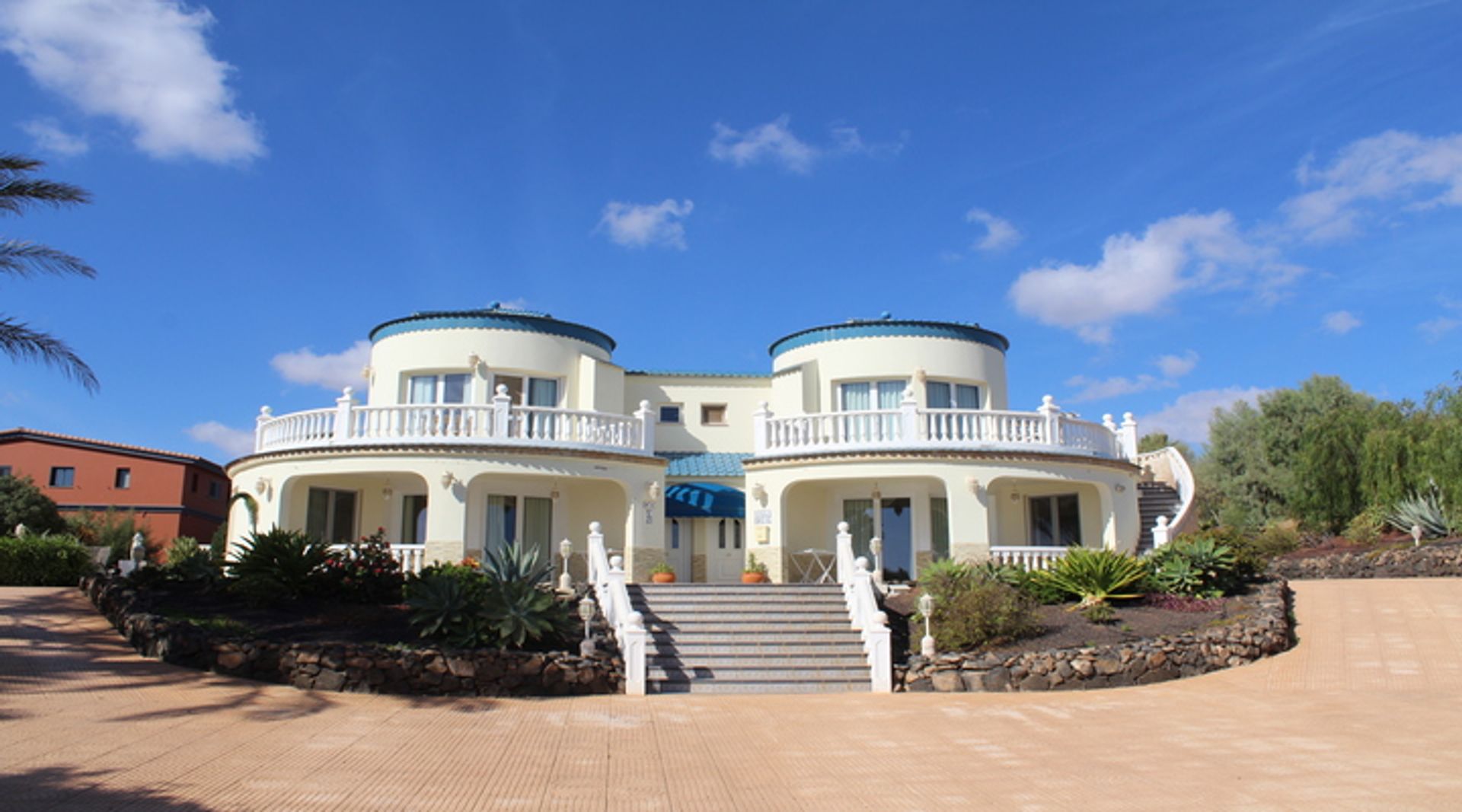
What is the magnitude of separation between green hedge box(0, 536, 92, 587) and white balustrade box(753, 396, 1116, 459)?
15.0 metres

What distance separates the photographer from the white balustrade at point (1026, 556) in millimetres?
21188

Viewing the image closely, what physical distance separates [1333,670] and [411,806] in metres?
13.5

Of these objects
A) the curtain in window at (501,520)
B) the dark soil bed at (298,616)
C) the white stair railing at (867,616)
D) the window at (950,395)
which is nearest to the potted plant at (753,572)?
the white stair railing at (867,616)

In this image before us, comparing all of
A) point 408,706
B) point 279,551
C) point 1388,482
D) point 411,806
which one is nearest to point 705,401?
point 279,551

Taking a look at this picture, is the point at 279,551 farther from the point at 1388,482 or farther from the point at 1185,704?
the point at 1388,482

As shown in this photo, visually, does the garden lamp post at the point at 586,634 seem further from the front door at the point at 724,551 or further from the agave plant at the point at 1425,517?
the agave plant at the point at 1425,517

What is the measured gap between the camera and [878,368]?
85.5 ft

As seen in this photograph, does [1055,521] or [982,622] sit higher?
[1055,521]

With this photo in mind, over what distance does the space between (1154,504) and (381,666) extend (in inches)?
826

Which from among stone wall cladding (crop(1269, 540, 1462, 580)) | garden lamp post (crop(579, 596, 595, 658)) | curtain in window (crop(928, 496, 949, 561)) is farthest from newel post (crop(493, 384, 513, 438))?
stone wall cladding (crop(1269, 540, 1462, 580))

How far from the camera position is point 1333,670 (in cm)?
1528

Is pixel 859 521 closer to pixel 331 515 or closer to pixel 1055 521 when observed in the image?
pixel 1055 521

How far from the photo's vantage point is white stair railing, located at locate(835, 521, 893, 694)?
1529cm

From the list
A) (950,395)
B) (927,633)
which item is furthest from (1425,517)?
(927,633)
